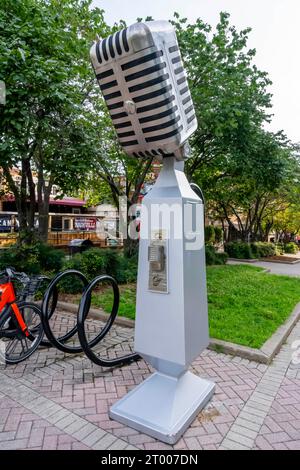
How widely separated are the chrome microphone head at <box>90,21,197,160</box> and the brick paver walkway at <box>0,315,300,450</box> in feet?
7.72

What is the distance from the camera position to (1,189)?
8.98 metres

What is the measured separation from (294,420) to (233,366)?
1.03 m

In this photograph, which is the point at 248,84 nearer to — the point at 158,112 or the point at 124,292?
the point at 124,292

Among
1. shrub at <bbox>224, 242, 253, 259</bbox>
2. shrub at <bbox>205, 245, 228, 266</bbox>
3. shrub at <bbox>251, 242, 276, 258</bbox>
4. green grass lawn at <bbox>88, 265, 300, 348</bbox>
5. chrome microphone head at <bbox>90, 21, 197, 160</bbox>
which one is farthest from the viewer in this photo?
shrub at <bbox>251, 242, 276, 258</bbox>

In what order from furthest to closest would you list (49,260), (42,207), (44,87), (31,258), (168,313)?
1. (42,207)
2. (49,260)
3. (31,258)
4. (44,87)
5. (168,313)

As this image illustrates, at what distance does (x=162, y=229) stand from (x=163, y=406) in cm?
151

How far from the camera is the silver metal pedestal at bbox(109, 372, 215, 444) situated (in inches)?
93.7

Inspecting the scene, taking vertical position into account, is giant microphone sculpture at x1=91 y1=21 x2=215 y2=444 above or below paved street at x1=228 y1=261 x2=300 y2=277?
above

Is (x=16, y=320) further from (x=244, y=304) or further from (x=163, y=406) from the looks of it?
(x=244, y=304)

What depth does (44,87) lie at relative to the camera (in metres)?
4.82

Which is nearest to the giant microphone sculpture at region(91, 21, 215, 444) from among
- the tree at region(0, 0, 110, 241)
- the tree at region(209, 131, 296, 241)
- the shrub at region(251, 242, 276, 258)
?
the tree at region(0, 0, 110, 241)

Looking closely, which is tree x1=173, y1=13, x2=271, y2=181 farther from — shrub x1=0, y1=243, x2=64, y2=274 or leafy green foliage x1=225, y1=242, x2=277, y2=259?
leafy green foliage x1=225, y1=242, x2=277, y2=259

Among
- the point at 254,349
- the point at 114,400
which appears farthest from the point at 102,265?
the point at 114,400

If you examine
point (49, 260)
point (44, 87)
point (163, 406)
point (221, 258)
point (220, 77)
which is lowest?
point (163, 406)
